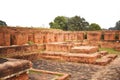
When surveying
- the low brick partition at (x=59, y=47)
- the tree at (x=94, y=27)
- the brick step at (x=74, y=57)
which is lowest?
the brick step at (x=74, y=57)

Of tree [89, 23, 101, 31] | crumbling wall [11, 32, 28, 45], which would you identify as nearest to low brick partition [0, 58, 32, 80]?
crumbling wall [11, 32, 28, 45]

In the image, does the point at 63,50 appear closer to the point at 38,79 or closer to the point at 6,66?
the point at 38,79

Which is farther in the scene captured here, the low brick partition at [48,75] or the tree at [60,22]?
the tree at [60,22]

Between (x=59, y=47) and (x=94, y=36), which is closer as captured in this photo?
(x=59, y=47)

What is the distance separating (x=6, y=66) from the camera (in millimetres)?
4500

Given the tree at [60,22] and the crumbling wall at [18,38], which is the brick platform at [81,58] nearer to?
the crumbling wall at [18,38]

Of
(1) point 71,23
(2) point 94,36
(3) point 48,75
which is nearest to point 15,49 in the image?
(3) point 48,75

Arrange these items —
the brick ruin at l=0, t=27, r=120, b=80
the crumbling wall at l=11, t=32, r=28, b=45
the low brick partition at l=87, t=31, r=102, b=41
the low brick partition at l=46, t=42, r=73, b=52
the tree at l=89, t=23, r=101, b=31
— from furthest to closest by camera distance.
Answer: the tree at l=89, t=23, r=101, b=31
the low brick partition at l=87, t=31, r=102, b=41
the crumbling wall at l=11, t=32, r=28, b=45
the low brick partition at l=46, t=42, r=73, b=52
the brick ruin at l=0, t=27, r=120, b=80

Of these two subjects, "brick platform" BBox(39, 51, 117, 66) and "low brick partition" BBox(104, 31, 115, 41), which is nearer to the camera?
"brick platform" BBox(39, 51, 117, 66)

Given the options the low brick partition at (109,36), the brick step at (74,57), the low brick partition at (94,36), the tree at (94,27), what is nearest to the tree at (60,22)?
the tree at (94,27)

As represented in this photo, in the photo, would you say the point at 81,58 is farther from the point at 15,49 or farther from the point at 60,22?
the point at 60,22

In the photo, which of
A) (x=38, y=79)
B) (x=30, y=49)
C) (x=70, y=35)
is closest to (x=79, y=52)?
(x=30, y=49)

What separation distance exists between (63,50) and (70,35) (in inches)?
404

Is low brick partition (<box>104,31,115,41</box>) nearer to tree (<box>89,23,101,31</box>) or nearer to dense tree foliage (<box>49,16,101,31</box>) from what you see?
tree (<box>89,23,101,31</box>)
